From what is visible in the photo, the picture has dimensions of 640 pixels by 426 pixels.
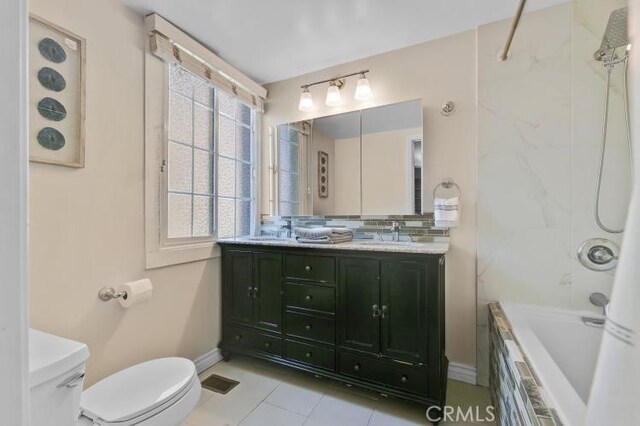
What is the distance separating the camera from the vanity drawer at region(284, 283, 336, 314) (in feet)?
6.02

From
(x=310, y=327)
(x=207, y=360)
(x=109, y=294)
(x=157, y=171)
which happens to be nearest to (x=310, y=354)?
(x=310, y=327)

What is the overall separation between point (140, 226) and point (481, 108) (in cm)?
234

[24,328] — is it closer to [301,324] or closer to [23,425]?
[23,425]

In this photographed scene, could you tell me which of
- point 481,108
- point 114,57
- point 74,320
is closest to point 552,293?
point 481,108

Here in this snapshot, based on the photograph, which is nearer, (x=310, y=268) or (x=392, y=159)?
(x=310, y=268)

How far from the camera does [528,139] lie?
1.81 meters

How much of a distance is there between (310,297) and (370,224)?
0.77 metres

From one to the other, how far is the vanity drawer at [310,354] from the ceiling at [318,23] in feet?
7.00

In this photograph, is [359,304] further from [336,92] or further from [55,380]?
[336,92]

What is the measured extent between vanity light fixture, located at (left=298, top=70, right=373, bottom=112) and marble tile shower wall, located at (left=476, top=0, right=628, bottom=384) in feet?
2.58

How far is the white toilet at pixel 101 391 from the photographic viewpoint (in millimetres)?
807

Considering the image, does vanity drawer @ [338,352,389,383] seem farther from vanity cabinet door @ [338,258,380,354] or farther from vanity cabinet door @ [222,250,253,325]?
vanity cabinet door @ [222,250,253,325]

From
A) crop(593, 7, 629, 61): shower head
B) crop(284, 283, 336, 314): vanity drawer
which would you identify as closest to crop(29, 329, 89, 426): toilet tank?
crop(284, 283, 336, 314): vanity drawer

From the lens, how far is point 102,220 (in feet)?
5.10
